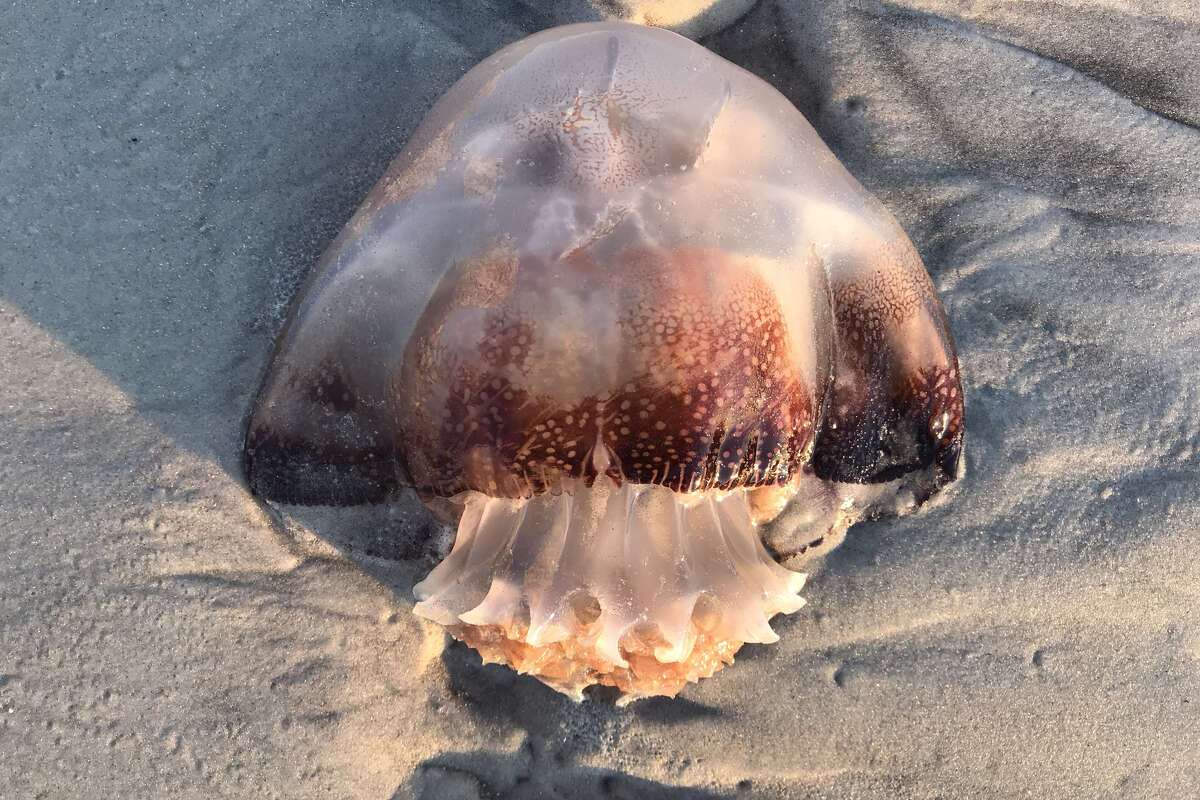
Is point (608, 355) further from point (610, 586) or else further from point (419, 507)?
point (419, 507)

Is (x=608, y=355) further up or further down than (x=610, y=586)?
further up

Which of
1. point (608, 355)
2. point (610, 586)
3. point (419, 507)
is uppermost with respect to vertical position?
point (608, 355)

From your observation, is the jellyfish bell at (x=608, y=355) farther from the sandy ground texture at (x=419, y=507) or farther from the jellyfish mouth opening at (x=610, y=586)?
the sandy ground texture at (x=419, y=507)

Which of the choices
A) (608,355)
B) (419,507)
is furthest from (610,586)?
(419,507)

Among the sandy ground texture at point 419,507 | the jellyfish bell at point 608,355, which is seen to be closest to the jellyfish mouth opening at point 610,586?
the jellyfish bell at point 608,355

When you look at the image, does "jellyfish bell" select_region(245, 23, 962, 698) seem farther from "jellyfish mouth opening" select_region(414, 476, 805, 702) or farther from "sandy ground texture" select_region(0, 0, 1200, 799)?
"sandy ground texture" select_region(0, 0, 1200, 799)

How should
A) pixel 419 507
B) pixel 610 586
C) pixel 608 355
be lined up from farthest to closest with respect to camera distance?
pixel 419 507 → pixel 610 586 → pixel 608 355
